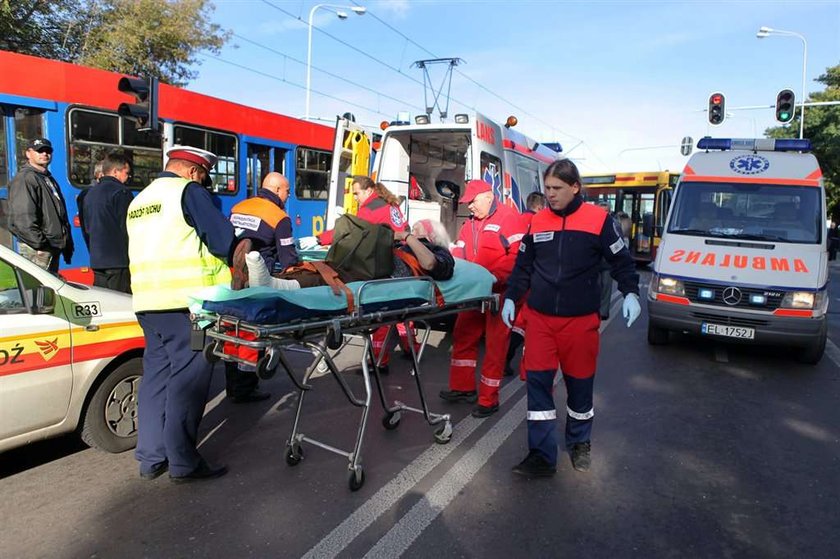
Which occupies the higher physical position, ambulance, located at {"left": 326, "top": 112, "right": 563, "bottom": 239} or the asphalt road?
ambulance, located at {"left": 326, "top": 112, "right": 563, "bottom": 239}

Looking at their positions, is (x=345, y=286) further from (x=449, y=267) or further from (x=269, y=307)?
(x=449, y=267)

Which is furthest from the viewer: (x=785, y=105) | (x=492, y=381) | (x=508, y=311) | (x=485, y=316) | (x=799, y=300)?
(x=785, y=105)

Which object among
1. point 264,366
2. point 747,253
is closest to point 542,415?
point 264,366

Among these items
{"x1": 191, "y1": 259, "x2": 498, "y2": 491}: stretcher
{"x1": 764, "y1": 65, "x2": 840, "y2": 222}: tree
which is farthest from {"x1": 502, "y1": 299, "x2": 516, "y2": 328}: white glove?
{"x1": 764, "y1": 65, "x2": 840, "y2": 222}: tree

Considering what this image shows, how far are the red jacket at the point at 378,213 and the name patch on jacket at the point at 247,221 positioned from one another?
58cm

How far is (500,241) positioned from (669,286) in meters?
2.87

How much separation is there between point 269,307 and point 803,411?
4727mm

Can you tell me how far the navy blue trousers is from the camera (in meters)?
3.56

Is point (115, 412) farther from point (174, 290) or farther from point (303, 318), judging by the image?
point (303, 318)

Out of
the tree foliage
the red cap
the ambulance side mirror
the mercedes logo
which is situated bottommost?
the mercedes logo

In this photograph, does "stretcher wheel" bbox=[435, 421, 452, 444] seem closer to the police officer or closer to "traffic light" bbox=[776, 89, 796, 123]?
the police officer

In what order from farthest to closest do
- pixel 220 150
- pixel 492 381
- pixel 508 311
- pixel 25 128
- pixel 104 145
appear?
pixel 220 150 → pixel 104 145 → pixel 25 128 → pixel 492 381 → pixel 508 311

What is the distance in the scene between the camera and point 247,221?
4.88m

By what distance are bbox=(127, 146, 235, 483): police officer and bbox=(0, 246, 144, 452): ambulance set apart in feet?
1.10
